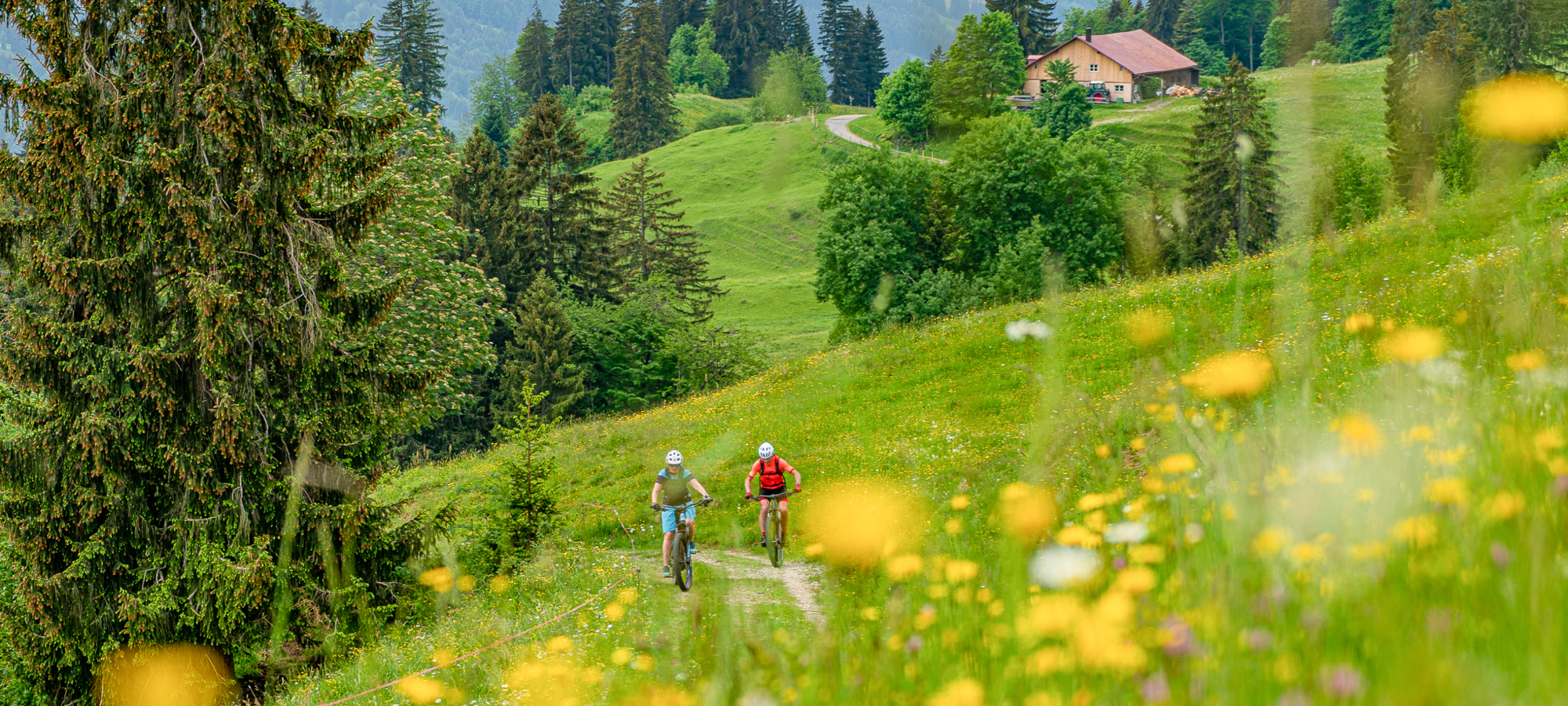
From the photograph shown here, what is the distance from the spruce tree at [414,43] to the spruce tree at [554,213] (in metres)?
73.5

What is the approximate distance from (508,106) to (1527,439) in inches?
6083

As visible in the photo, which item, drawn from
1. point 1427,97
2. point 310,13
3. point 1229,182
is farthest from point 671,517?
point 310,13

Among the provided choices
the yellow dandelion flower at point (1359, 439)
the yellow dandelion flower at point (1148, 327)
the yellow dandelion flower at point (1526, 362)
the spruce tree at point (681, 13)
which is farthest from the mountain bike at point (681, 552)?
the spruce tree at point (681, 13)

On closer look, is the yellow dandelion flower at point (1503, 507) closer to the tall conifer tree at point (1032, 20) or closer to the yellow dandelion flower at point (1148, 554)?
the yellow dandelion flower at point (1148, 554)

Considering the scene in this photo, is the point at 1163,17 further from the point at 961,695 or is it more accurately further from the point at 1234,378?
the point at 961,695

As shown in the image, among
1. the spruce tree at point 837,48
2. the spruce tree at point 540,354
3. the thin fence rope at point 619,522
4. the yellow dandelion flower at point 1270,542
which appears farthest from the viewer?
the spruce tree at point 837,48

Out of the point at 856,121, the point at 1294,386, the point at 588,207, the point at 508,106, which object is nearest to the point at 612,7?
the point at 508,106

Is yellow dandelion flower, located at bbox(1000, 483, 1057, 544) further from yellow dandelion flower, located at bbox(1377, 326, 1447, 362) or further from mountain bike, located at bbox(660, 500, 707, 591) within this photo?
mountain bike, located at bbox(660, 500, 707, 591)

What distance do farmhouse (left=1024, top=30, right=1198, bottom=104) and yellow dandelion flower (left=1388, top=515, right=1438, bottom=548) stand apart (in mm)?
111940

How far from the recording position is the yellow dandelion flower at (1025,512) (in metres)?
3.01

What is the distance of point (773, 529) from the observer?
47.0 feet

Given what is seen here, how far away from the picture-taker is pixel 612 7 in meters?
151

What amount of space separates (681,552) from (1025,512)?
10223 millimetres

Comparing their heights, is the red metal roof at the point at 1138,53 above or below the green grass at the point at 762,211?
above
